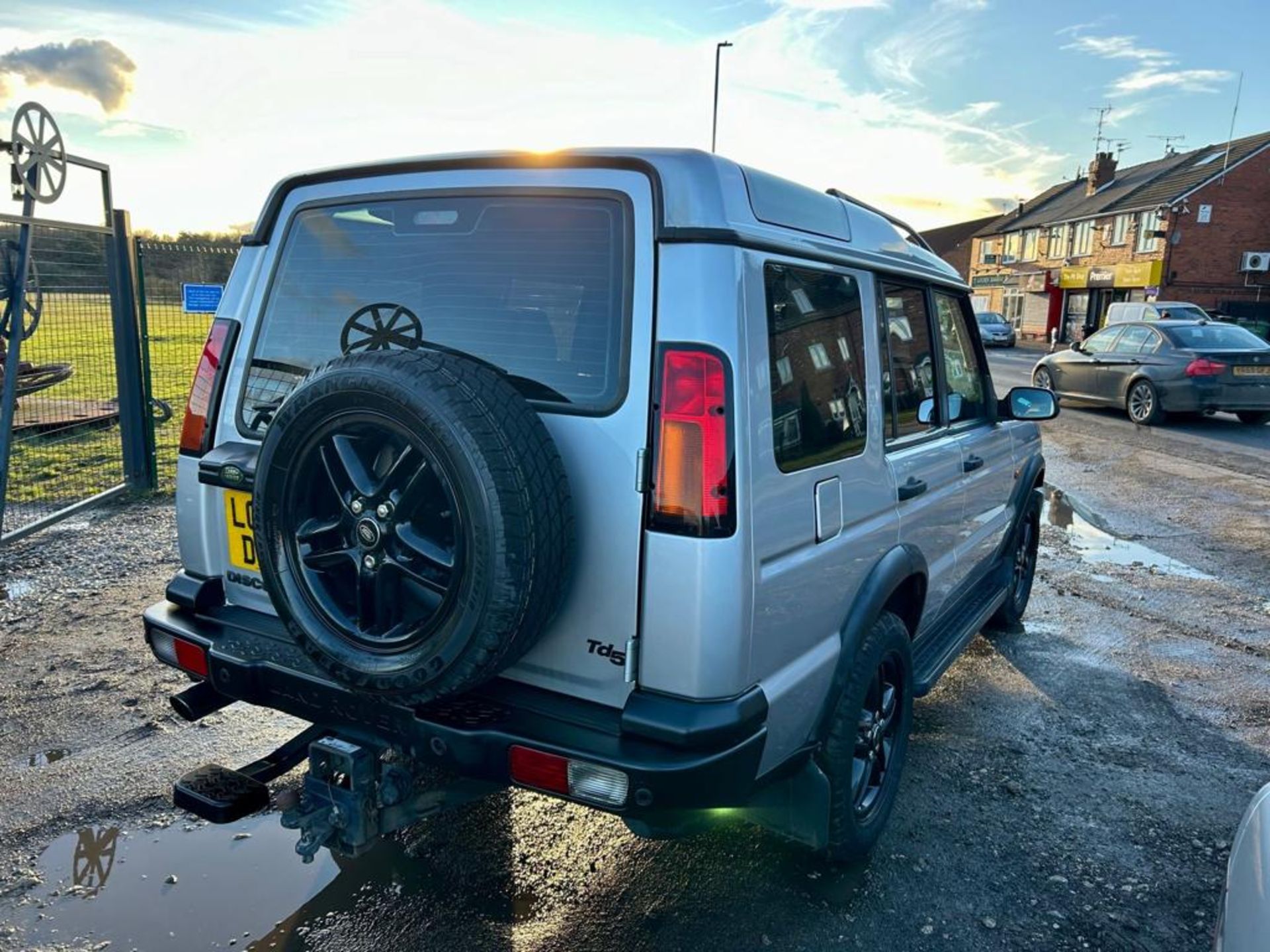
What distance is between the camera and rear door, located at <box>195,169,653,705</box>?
6.89 feet

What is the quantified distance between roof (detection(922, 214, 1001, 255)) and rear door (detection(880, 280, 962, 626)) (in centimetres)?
6269

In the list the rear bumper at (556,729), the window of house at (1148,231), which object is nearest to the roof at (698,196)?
the rear bumper at (556,729)

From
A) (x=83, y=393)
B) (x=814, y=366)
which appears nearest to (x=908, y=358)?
(x=814, y=366)

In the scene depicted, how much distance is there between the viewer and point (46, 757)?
3363 mm

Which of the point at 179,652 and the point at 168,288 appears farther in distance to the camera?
the point at 168,288

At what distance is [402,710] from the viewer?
2.18m

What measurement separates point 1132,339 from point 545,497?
46.8 ft

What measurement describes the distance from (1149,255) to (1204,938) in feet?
134

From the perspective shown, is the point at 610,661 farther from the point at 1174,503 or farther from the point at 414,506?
the point at 1174,503

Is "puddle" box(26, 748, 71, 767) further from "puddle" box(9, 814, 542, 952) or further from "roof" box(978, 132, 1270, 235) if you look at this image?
"roof" box(978, 132, 1270, 235)

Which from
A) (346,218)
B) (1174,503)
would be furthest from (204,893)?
(1174,503)

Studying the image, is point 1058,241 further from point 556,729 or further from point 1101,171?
point 556,729

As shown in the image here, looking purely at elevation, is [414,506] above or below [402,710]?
above

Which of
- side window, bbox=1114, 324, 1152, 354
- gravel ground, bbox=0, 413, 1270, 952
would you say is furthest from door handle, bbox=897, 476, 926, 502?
side window, bbox=1114, 324, 1152, 354
